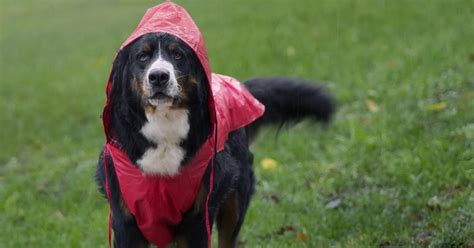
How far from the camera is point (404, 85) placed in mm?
8125

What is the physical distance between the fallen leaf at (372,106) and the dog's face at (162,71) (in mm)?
3879

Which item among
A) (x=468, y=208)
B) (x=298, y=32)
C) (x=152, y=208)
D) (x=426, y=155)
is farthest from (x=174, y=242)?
(x=298, y=32)

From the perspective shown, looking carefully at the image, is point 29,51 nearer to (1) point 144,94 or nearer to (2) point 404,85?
(2) point 404,85

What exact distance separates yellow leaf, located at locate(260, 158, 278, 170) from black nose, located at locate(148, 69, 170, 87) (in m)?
3.29

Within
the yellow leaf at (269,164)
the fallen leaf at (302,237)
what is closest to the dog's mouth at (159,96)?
the fallen leaf at (302,237)

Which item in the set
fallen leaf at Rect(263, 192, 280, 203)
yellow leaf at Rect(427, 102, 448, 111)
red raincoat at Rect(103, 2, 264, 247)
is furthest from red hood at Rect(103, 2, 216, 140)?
yellow leaf at Rect(427, 102, 448, 111)

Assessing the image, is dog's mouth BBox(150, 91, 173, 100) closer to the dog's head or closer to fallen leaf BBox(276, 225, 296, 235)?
the dog's head

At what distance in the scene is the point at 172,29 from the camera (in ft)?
13.8

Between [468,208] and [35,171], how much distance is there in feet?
15.8

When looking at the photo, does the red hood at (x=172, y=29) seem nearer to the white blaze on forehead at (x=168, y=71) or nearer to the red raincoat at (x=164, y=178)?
the red raincoat at (x=164, y=178)

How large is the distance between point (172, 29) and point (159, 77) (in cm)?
38

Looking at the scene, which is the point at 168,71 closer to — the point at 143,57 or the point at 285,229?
the point at 143,57

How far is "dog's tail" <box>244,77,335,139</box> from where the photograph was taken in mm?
5594

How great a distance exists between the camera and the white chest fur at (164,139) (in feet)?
13.6
